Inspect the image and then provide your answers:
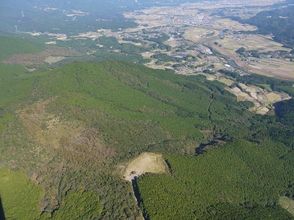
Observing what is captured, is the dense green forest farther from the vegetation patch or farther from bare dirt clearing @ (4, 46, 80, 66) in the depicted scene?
bare dirt clearing @ (4, 46, 80, 66)

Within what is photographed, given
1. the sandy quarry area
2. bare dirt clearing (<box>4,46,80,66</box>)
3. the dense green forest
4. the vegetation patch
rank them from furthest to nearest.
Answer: bare dirt clearing (<box>4,46,80,66</box>)
the sandy quarry area
the dense green forest
the vegetation patch

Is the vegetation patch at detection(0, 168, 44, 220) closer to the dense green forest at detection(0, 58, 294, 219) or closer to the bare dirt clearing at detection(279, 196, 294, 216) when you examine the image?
the dense green forest at detection(0, 58, 294, 219)

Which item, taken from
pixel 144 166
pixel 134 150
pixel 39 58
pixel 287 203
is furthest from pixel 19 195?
pixel 39 58

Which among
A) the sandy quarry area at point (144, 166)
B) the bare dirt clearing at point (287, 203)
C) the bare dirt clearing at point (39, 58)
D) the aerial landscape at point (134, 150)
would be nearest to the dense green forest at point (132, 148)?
the aerial landscape at point (134, 150)

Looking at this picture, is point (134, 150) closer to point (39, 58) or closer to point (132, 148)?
point (132, 148)

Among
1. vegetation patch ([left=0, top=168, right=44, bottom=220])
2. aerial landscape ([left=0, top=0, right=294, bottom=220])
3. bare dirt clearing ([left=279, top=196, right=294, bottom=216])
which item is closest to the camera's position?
vegetation patch ([left=0, top=168, right=44, bottom=220])

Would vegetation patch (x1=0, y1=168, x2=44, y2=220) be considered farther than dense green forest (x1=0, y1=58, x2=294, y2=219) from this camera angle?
No

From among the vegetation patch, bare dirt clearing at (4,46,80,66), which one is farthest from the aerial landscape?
bare dirt clearing at (4,46,80,66)

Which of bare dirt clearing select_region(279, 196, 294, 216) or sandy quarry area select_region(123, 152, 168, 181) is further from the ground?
sandy quarry area select_region(123, 152, 168, 181)

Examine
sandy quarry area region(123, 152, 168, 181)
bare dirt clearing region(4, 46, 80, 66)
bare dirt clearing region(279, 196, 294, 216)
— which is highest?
sandy quarry area region(123, 152, 168, 181)

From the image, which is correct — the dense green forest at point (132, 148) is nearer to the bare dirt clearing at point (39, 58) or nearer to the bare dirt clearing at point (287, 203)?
the bare dirt clearing at point (287, 203)
